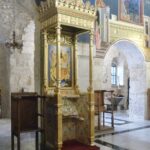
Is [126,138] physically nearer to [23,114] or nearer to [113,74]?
[23,114]

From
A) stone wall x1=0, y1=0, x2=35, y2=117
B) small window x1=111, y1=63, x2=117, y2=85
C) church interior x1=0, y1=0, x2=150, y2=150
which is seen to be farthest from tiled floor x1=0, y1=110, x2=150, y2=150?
small window x1=111, y1=63, x2=117, y2=85

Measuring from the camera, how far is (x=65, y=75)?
477 cm

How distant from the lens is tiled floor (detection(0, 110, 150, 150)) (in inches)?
171

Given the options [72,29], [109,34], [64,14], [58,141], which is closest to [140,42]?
[109,34]

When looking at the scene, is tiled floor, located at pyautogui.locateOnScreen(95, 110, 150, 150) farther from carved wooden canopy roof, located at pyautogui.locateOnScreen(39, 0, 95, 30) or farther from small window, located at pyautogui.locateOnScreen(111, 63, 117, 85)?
small window, located at pyautogui.locateOnScreen(111, 63, 117, 85)

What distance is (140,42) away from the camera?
8.00 m

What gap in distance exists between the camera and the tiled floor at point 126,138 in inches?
194

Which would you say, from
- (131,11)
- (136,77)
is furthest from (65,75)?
(136,77)

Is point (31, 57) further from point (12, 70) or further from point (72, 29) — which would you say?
point (72, 29)

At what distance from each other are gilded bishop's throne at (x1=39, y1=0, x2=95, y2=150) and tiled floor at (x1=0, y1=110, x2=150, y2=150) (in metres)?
0.43

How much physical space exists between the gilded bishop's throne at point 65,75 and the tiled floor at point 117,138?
1.40 ft

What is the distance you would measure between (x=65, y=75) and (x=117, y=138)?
2052 mm

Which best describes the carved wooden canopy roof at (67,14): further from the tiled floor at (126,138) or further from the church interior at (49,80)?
the tiled floor at (126,138)

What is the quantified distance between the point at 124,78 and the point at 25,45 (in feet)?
30.2
